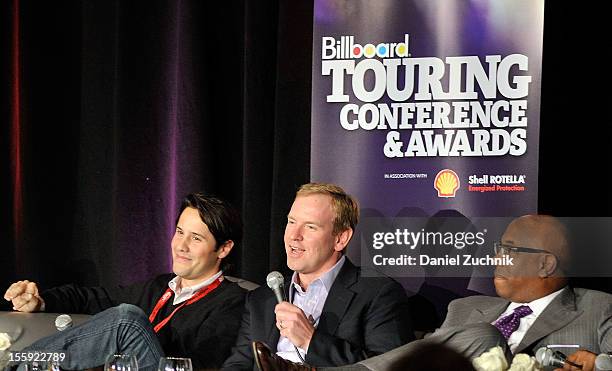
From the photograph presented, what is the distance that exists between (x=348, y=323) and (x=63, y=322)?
1.14 m

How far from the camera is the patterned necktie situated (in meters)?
3.78

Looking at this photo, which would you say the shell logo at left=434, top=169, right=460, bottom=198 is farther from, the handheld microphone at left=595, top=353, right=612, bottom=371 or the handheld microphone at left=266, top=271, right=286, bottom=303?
the handheld microphone at left=595, top=353, right=612, bottom=371

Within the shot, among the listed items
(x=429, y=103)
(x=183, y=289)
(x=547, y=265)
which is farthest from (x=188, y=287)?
(x=547, y=265)

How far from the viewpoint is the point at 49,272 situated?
532 centimetres

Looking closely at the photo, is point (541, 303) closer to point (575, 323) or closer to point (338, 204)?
point (575, 323)

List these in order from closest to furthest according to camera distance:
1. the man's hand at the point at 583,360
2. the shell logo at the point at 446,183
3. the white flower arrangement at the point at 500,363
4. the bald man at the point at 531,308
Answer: the white flower arrangement at the point at 500,363, the man's hand at the point at 583,360, the bald man at the point at 531,308, the shell logo at the point at 446,183

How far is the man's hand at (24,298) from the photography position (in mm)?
4305

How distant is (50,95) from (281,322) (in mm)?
2327

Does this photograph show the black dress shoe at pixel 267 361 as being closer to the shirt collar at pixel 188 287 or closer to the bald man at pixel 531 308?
the bald man at pixel 531 308

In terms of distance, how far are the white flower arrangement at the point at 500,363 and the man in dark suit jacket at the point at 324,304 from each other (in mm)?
614

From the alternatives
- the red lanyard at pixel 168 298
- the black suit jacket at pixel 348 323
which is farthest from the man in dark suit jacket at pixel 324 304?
the red lanyard at pixel 168 298

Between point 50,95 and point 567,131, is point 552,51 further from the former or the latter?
point 50,95

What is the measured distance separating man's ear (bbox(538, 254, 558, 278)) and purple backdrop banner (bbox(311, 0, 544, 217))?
450mm

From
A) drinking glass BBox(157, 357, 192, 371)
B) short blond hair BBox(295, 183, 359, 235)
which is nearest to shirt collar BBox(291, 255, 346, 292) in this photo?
short blond hair BBox(295, 183, 359, 235)
